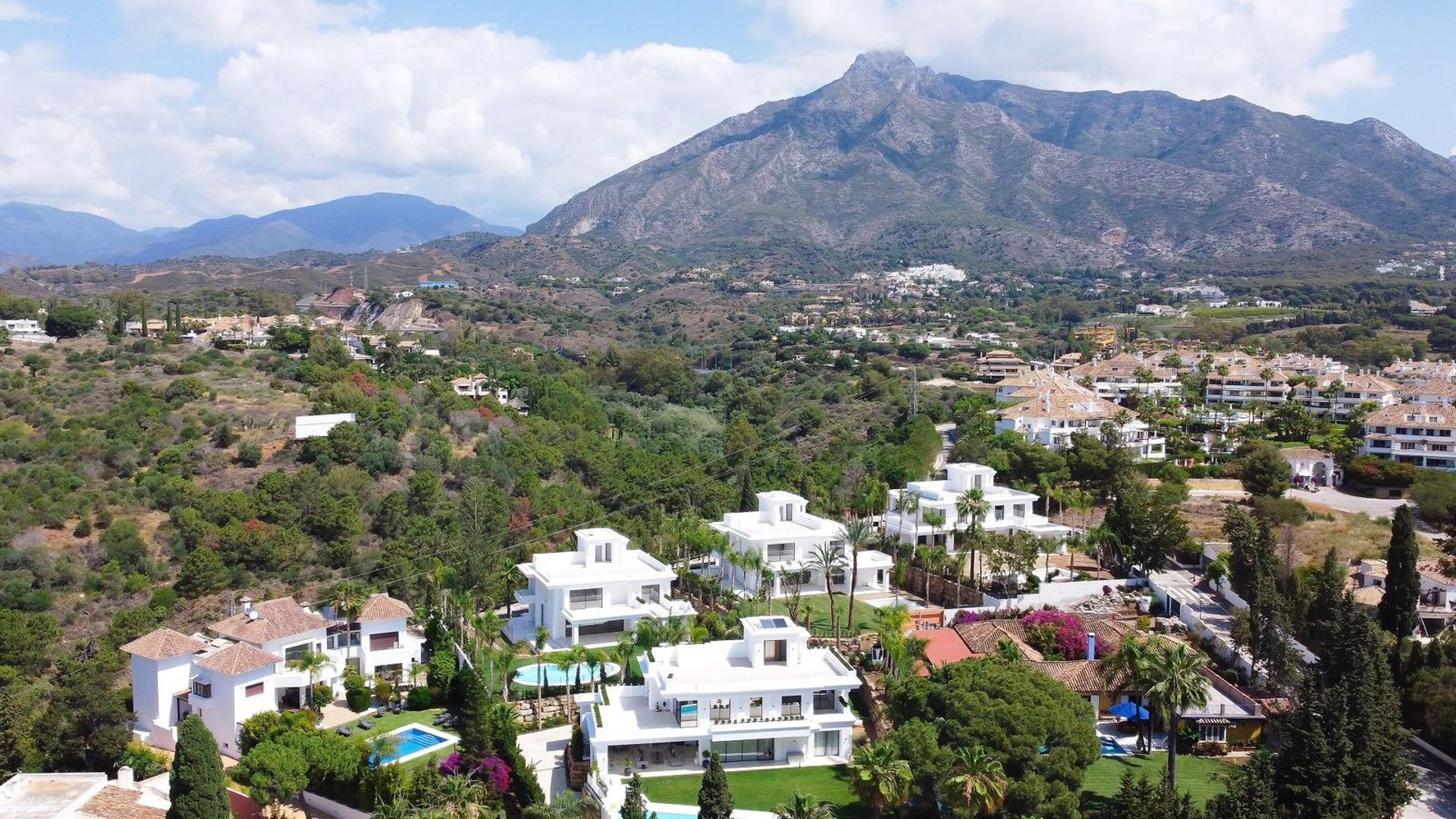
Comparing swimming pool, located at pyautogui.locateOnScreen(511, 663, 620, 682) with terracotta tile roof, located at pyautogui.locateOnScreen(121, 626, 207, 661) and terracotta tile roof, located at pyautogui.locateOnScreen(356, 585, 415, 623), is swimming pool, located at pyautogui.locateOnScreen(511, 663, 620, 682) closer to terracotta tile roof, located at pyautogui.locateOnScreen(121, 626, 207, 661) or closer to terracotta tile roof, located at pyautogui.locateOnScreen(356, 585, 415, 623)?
terracotta tile roof, located at pyautogui.locateOnScreen(356, 585, 415, 623)

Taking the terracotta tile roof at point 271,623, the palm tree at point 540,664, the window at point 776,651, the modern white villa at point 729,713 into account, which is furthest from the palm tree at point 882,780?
the terracotta tile roof at point 271,623

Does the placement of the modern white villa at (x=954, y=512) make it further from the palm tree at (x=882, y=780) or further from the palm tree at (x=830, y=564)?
the palm tree at (x=882, y=780)

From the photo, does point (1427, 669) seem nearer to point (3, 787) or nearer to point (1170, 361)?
point (3, 787)

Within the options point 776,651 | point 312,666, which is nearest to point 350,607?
point 312,666

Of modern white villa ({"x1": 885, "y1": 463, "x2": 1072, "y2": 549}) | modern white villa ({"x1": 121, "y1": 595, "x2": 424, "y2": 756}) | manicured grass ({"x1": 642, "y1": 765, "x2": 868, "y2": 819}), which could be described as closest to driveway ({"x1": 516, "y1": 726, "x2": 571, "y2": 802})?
manicured grass ({"x1": 642, "y1": 765, "x2": 868, "y2": 819})

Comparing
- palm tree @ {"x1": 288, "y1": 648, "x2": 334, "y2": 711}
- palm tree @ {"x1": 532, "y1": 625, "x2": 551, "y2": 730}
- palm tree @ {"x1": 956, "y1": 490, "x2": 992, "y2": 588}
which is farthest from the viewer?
palm tree @ {"x1": 956, "y1": 490, "x2": 992, "y2": 588}

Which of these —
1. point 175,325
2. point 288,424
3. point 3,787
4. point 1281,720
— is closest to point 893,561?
point 1281,720
